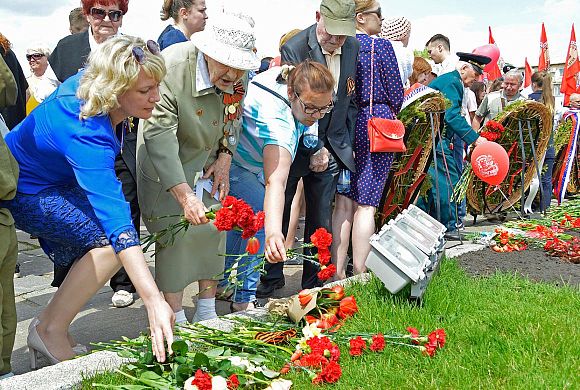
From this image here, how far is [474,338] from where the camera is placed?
121 inches

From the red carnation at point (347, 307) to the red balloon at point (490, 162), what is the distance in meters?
3.68

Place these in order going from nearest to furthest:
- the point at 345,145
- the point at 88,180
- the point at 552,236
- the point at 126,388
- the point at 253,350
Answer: the point at 126,388, the point at 88,180, the point at 253,350, the point at 345,145, the point at 552,236

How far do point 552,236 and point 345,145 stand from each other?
2.27 metres

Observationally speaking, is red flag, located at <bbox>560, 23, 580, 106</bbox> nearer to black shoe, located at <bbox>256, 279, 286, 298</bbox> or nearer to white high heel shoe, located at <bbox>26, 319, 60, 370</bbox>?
black shoe, located at <bbox>256, 279, 286, 298</bbox>

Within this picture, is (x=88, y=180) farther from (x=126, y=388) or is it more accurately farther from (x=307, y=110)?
(x=307, y=110)

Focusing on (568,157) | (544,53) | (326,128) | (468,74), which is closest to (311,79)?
(326,128)

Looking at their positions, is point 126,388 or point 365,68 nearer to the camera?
point 126,388

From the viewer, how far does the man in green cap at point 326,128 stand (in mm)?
4238

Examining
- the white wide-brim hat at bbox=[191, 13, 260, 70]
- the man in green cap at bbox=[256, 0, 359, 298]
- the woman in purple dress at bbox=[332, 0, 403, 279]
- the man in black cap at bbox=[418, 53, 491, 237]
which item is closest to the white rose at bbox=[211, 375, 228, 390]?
the white wide-brim hat at bbox=[191, 13, 260, 70]

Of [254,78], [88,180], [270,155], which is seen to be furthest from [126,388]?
[254,78]

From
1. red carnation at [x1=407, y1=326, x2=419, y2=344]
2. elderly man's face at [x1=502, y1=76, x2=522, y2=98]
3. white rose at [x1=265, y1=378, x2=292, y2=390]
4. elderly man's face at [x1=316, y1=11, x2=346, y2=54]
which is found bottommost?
white rose at [x1=265, y1=378, x2=292, y2=390]

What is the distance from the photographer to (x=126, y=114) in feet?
9.98

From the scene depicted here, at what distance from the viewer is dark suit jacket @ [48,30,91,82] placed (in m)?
4.47

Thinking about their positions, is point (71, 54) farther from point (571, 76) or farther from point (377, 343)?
point (571, 76)
